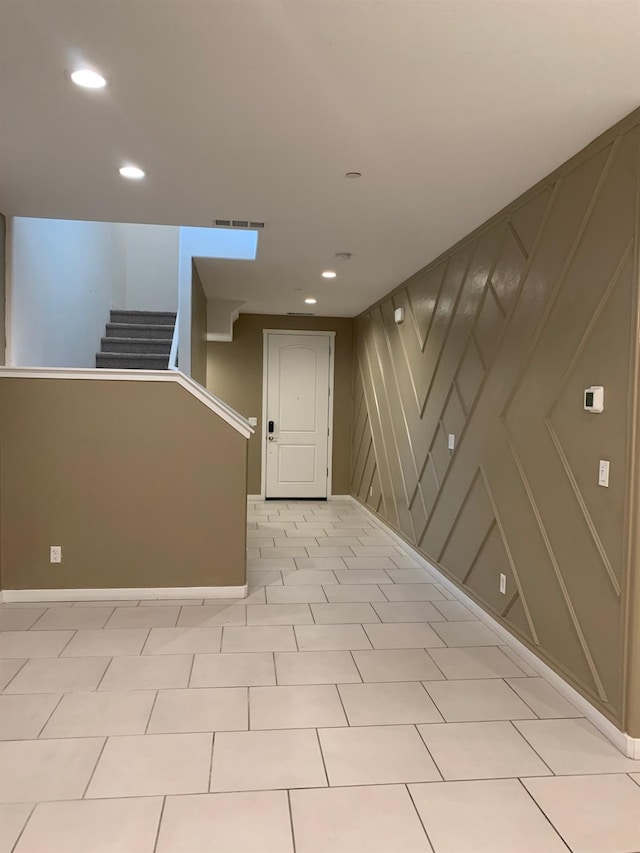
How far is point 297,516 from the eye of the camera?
6.91 metres

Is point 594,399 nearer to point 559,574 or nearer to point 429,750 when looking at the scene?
point 559,574

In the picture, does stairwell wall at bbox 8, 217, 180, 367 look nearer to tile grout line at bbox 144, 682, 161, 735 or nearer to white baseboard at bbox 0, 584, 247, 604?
white baseboard at bbox 0, 584, 247, 604

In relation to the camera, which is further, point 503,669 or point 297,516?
point 297,516

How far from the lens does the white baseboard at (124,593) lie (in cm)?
376

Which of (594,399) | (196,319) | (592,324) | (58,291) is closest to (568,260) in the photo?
(592,324)

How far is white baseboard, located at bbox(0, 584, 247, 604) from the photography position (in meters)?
3.76

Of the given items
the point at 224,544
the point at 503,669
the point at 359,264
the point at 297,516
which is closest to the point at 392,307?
the point at 359,264

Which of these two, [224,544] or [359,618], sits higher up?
[224,544]

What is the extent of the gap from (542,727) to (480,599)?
4.07 ft

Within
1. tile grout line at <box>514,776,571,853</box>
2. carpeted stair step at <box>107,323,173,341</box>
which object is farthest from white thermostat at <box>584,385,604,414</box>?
carpeted stair step at <box>107,323,173,341</box>

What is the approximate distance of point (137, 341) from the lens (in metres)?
6.71

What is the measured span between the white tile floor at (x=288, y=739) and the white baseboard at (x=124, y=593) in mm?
93

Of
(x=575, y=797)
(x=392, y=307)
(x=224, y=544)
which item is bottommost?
(x=575, y=797)

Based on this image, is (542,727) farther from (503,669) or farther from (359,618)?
(359,618)
